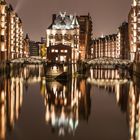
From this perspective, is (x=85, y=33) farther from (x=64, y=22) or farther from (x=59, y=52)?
Result: (x=59, y=52)

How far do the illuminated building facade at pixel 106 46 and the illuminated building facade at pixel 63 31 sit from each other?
53.9 ft

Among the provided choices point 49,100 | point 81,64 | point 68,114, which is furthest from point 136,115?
point 81,64

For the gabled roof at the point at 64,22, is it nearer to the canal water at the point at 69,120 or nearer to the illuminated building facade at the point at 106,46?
the illuminated building facade at the point at 106,46

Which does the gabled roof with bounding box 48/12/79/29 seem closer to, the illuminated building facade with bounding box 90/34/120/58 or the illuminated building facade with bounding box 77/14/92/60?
the illuminated building facade with bounding box 77/14/92/60

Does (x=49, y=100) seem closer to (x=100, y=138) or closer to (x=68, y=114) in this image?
(x=68, y=114)

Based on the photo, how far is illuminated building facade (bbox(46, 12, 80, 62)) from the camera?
156 m

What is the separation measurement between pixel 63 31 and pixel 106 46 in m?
25.0

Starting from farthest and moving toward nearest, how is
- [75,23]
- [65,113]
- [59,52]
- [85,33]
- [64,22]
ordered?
[85,33] < [75,23] < [64,22] < [59,52] < [65,113]

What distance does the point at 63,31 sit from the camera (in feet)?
518

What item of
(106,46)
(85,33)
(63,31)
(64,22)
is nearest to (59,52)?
(63,31)

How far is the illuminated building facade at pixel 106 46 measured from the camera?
163875mm

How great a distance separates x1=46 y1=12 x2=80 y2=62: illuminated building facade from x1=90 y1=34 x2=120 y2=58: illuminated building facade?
53.9 feet

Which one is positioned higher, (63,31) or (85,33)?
(63,31)

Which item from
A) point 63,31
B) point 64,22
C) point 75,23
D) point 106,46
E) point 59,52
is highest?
point 64,22
